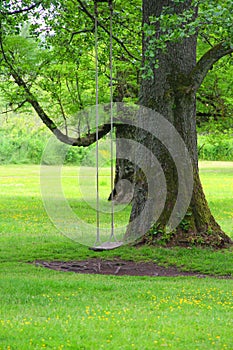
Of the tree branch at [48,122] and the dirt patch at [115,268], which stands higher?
the tree branch at [48,122]

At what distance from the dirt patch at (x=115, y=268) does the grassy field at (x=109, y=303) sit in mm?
226

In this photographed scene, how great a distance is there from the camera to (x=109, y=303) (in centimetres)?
676

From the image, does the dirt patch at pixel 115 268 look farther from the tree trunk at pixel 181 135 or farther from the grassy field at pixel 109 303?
the tree trunk at pixel 181 135

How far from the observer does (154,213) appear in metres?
10.7

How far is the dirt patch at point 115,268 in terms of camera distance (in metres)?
9.25

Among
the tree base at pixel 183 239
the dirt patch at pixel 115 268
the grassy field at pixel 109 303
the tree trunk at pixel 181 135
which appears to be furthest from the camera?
A: the tree trunk at pixel 181 135

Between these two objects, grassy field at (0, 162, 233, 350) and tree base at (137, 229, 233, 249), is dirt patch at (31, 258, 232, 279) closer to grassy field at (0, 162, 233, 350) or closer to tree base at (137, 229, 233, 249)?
grassy field at (0, 162, 233, 350)

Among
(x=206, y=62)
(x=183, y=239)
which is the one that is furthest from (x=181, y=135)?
(x=183, y=239)

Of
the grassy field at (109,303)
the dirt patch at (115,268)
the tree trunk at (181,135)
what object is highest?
the tree trunk at (181,135)

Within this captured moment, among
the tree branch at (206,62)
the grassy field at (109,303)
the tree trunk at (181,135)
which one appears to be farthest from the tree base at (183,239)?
the tree branch at (206,62)

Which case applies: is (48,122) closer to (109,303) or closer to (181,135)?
(181,135)

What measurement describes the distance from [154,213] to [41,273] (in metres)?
2.59

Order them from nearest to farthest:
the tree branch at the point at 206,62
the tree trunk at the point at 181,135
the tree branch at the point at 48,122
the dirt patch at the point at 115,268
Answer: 1. the dirt patch at the point at 115,268
2. the tree branch at the point at 206,62
3. the tree trunk at the point at 181,135
4. the tree branch at the point at 48,122

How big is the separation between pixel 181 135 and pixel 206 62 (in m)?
1.30
